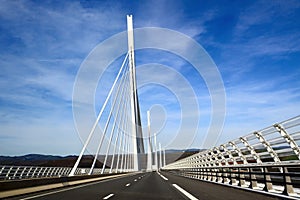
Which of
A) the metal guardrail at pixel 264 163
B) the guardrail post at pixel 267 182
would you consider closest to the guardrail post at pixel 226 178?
the metal guardrail at pixel 264 163

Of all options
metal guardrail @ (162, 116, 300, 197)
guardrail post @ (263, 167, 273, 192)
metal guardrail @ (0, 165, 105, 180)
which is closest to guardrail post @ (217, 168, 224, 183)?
metal guardrail @ (162, 116, 300, 197)

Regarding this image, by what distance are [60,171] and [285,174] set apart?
1493 inches

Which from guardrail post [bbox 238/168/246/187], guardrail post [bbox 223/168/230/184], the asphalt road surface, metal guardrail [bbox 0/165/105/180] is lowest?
the asphalt road surface

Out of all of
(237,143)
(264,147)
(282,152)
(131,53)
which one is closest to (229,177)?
(237,143)

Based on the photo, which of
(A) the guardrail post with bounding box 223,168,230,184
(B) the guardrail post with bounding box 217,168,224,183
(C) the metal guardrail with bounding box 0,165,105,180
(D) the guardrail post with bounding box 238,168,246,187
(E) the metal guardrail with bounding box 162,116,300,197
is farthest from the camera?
(C) the metal guardrail with bounding box 0,165,105,180

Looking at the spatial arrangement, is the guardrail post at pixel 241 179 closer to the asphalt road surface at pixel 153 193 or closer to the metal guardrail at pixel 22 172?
the asphalt road surface at pixel 153 193

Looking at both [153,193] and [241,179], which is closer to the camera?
[153,193]

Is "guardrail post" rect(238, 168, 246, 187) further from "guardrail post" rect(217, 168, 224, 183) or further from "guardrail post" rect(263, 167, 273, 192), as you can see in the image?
"guardrail post" rect(217, 168, 224, 183)

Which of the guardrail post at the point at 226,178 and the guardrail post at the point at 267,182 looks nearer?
the guardrail post at the point at 267,182

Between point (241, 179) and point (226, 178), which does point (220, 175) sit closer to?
point (226, 178)

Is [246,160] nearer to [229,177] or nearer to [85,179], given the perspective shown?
[229,177]

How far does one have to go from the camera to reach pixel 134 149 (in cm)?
5878

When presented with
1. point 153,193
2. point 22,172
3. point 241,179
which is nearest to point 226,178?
point 241,179

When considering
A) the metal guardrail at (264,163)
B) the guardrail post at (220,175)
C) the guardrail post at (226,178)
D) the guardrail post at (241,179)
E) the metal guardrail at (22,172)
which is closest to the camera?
the metal guardrail at (264,163)
